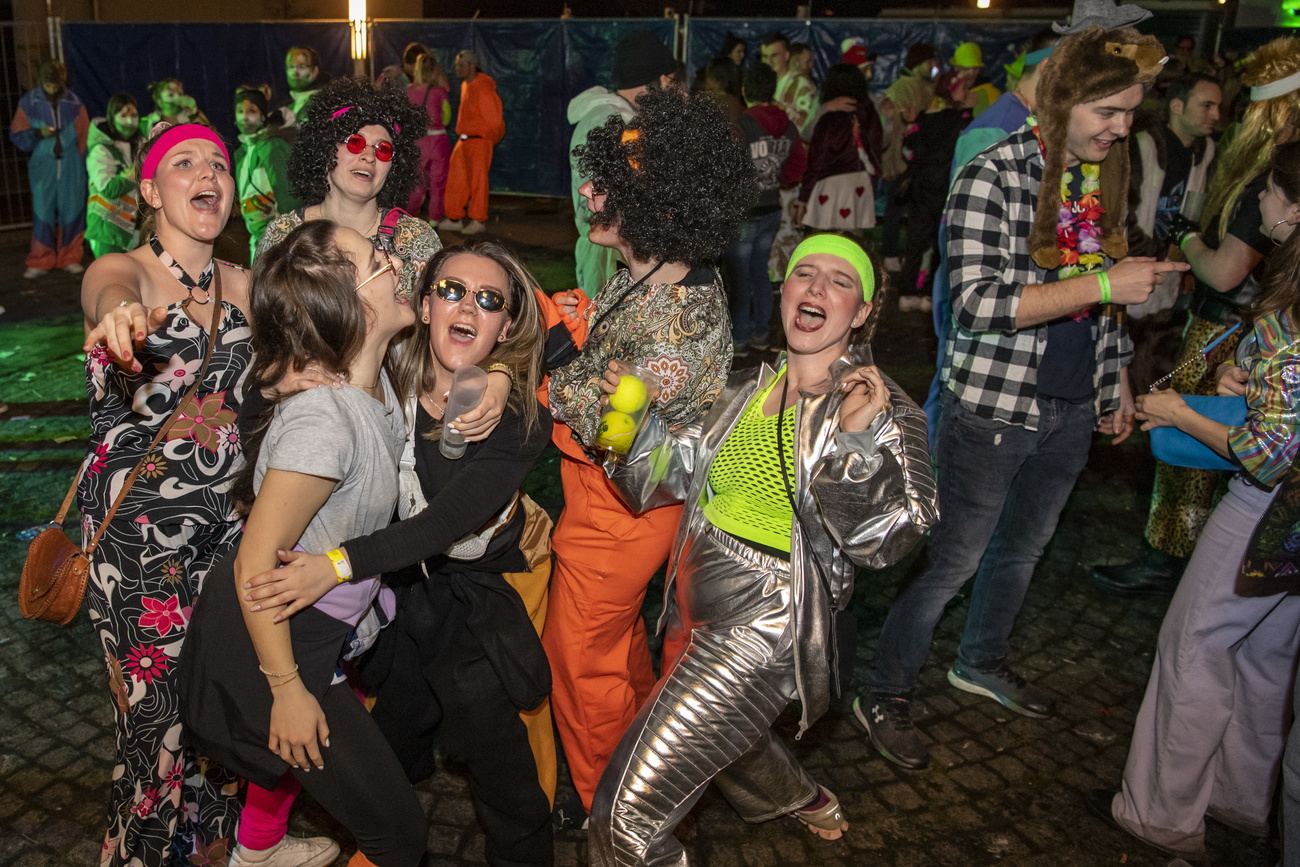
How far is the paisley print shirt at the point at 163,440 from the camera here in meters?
2.53

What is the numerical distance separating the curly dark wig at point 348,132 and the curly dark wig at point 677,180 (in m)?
1.13

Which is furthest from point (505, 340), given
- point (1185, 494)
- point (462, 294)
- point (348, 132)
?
point (1185, 494)

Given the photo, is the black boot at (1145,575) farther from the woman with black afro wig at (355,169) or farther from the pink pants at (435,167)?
the pink pants at (435,167)

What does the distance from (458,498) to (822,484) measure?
908 mm

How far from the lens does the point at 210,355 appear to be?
8.61ft

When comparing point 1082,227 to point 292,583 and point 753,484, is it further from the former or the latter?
point 292,583

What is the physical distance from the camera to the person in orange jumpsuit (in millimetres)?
11891

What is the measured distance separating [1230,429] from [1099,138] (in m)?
1.06

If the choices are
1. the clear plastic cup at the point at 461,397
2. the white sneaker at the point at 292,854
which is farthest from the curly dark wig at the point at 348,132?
the white sneaker at the point at 292,854

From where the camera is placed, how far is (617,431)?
8.48ft

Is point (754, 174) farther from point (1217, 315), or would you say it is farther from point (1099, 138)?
point (1217, 315)

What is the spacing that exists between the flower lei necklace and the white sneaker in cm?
302

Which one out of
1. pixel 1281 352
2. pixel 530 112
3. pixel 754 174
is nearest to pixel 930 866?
pixel 1281 352

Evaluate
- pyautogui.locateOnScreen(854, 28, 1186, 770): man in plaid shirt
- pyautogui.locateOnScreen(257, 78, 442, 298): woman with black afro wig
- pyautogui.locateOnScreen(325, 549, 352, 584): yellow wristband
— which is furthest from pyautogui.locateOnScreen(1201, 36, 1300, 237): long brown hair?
pyautogui.locateOnScreen(325, 549, 352, 584): yellow wristband
